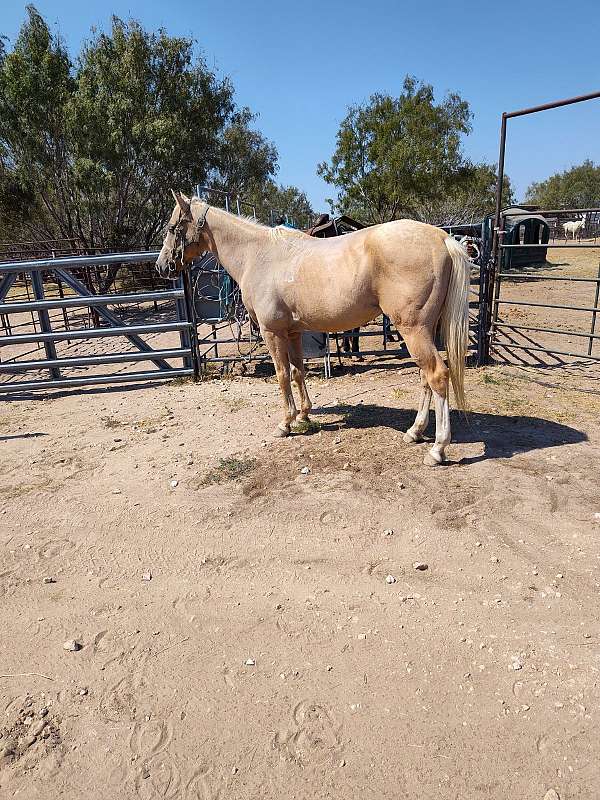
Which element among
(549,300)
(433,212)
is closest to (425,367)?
(549,300)

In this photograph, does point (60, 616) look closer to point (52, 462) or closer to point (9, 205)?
point (52, 462)

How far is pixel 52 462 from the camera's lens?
189 inches

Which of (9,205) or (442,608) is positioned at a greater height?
(9,205)

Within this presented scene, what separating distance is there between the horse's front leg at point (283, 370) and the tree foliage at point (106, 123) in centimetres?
1312

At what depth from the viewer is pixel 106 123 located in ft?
50.5

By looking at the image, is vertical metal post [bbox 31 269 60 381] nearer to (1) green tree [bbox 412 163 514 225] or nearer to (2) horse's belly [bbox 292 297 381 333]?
(2) horse's belly [bbox 292 297 381 333]

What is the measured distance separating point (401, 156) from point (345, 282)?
18.3 metres

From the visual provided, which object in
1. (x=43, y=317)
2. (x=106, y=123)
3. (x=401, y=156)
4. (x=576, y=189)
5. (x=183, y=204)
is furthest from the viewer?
(x=576, y=189)

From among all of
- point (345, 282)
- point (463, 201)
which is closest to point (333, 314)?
point (345, 282)

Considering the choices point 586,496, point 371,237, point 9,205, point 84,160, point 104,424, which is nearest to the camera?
point 586,496

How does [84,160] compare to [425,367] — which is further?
[84,160]

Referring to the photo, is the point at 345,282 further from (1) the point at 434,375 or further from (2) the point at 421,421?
(2) the point at 421,421

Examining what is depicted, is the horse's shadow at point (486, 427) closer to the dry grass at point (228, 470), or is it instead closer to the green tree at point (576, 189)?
the dry grass at point (228, 470)

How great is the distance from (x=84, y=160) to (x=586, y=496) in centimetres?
1668
